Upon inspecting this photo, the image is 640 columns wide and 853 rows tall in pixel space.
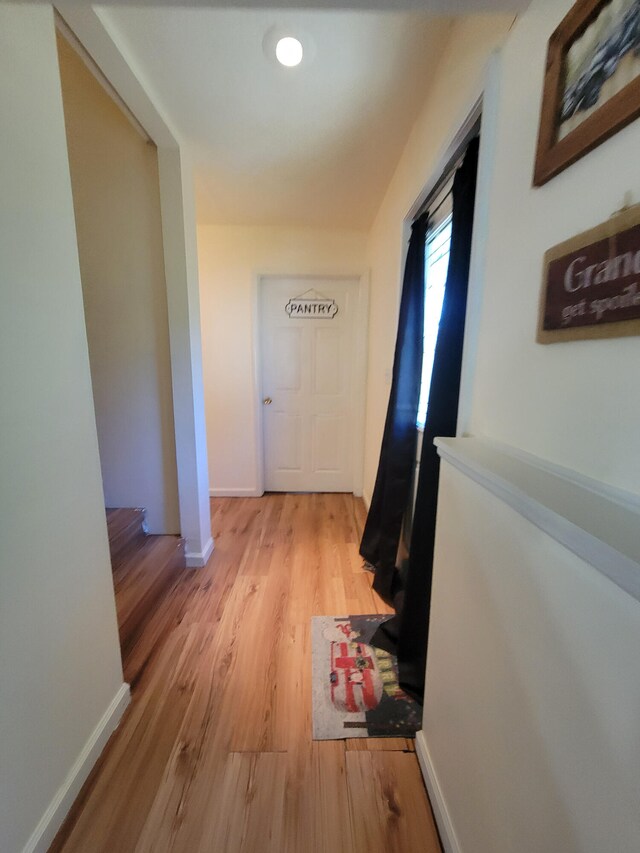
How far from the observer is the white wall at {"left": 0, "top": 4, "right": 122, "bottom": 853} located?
790 millimetres

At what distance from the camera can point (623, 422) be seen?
508mm

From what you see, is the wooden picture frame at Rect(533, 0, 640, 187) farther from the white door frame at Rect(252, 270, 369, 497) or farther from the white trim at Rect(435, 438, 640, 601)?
the white door frame at Rect(252, 270, 369, 497)

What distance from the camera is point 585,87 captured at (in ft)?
1.91

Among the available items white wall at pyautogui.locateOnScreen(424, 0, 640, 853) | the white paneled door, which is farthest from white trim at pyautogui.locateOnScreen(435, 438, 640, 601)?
the white paneled door

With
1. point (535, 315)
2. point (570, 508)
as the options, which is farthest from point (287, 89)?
point (570, 508)

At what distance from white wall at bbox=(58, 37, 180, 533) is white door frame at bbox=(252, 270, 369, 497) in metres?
1.13

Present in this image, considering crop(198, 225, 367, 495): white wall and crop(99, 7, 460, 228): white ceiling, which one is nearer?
crop(99, 7, 460, 228): white ceiling

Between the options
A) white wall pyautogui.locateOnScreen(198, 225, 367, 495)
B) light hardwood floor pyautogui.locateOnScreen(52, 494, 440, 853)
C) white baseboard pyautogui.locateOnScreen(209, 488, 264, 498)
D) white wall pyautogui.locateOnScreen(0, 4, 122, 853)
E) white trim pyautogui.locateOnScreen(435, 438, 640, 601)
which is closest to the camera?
white trim pyautogui.locateOnScreen(435, 438, 640, 601)

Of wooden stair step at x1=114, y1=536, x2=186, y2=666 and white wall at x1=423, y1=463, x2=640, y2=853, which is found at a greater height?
white wall at x1=423, y1=463, x2=640, y2=853

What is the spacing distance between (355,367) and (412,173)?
64.2 inches

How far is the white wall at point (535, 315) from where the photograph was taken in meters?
0.52

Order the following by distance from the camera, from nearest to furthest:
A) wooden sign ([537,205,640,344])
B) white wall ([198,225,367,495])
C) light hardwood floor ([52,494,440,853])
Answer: wooden sign ([537,205,640,344]) < light hardwood floor ([52,494,440,853]) < white wall ([198,225,367,495])

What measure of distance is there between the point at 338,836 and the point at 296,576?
1168mm

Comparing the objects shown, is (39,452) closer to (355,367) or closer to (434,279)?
(434,279)
